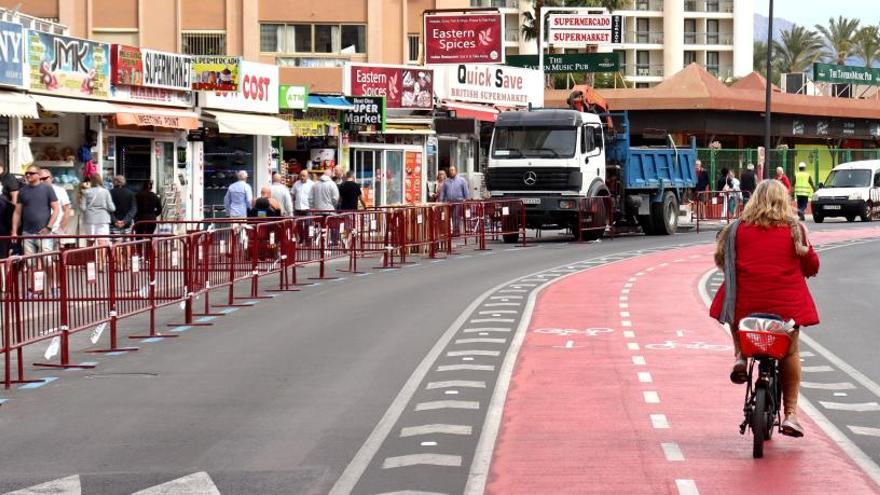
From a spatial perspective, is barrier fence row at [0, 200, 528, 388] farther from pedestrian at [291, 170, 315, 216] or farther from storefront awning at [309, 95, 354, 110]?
storefront awning at [309, 95, 354, 110]

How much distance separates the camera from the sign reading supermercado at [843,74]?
80375mm

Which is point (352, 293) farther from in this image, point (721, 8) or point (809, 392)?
point (721, 8)

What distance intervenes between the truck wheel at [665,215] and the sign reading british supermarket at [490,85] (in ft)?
34.8

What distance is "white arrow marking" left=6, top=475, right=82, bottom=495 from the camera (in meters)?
9.87

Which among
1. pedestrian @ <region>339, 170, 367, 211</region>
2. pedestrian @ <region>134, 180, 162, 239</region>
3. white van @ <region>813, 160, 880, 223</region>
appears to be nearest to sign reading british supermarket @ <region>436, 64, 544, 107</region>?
white van @ <region>813, 160, 880, 223</region>

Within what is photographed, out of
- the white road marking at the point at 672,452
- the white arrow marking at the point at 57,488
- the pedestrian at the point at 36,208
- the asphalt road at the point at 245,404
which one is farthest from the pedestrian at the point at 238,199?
the white arrow marking at the point at 57,488

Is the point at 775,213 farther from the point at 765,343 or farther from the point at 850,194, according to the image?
the point at 850,194

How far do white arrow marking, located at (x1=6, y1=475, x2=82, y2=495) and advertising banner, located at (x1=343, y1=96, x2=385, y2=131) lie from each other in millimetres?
36336

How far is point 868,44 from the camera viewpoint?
130m

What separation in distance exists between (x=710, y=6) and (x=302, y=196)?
11005 cm

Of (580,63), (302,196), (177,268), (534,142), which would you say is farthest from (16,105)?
(580,63)

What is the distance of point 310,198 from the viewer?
36.2m

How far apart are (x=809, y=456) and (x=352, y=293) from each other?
Answer: 1467cm

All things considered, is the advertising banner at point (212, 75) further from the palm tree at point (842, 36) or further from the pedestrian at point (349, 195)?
the palm tree at point (842, 36)
